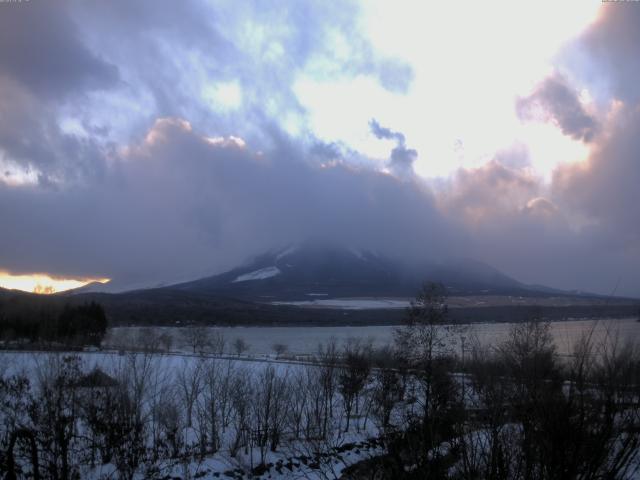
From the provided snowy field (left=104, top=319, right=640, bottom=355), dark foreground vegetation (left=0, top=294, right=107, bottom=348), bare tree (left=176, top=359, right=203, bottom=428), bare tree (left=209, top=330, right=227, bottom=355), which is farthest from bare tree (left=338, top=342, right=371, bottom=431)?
dark foreground vegetation (left=0, top=294, right=107, bottom=348)

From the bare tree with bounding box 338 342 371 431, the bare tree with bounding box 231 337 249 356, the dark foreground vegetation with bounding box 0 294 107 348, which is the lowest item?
the bare tree with bounding box 231 337 249 356

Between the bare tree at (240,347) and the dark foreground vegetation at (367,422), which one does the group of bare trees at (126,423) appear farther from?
the bare tree at (240,347)

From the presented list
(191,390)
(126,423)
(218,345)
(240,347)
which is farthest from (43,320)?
(126,423)

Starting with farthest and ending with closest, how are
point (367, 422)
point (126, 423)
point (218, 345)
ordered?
point (218, 345)
point (367, 422)
point (126, 423)

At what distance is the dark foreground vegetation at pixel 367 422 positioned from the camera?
4.98 meters

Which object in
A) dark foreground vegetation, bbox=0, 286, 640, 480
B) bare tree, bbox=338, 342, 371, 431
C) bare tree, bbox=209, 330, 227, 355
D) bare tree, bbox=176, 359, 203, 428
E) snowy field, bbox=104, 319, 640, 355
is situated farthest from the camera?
bare tree, bbox=209, 330, 227, 355

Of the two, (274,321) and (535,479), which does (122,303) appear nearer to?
(274,321)

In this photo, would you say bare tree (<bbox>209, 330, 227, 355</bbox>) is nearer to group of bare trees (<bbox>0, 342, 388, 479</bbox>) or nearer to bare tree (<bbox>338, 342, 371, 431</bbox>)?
bare tree (<bbox>338, 342, 371, 431</bbox>)

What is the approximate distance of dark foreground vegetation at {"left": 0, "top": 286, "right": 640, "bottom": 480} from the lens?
4.98 meters

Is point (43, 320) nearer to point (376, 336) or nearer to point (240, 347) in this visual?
point (240, 347)

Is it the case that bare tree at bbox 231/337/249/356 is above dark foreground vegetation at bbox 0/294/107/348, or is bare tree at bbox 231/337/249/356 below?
below

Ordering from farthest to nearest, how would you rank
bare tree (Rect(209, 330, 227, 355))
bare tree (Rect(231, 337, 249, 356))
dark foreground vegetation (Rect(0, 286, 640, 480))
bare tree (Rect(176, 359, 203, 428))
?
bare tree (Rect(231, 337, 249, 356)) < bare tree (Rect(209, 330, 227, 355)) < bare tree (Rect(176, 359, 203, 428)) < dark foreground vegetation (Rect(0, 286, 640, 480))

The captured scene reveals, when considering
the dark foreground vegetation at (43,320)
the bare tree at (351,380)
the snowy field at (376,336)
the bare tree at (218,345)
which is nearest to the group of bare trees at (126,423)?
the bare tree at (351,380)

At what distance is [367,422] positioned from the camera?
2953cm
